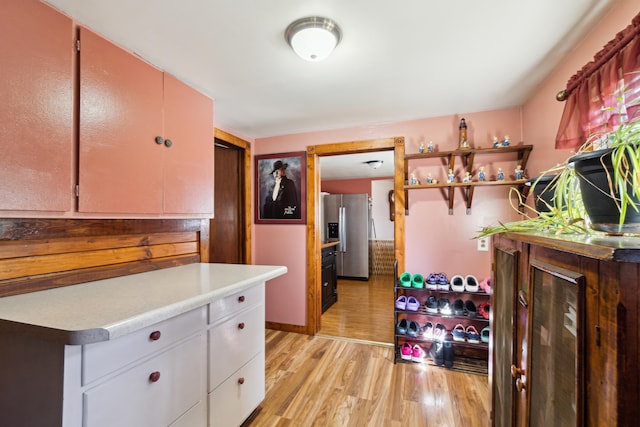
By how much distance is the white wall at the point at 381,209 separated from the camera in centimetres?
581

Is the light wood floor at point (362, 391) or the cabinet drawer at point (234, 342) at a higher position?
the cabinet drawer at point (234, 342)

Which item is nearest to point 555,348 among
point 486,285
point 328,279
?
point 486,285

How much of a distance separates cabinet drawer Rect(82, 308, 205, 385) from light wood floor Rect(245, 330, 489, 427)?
0.91 m

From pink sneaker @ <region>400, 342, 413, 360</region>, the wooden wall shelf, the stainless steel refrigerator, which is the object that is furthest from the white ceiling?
the stainless steel refrigerator

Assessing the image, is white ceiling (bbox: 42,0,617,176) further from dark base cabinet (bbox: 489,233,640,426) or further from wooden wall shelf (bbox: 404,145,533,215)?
dark base cabinet (bbox: 489,233,640,426)

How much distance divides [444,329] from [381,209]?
3.68 metres

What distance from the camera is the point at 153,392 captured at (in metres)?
1.06

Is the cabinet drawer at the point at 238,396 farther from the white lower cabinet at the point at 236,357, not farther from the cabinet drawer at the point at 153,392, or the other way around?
the cabinet drawer at the point at 153,392

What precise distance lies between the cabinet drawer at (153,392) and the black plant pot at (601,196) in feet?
4.78

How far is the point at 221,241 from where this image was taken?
2.88m

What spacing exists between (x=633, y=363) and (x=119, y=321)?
3.88 ft

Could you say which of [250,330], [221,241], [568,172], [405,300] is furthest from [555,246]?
[221,241]

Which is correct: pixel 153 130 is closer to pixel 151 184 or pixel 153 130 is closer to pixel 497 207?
pixel 151 184

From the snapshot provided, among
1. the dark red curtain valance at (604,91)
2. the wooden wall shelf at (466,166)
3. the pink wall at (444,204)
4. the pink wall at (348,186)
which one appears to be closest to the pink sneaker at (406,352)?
the pink wall at (444,204)
